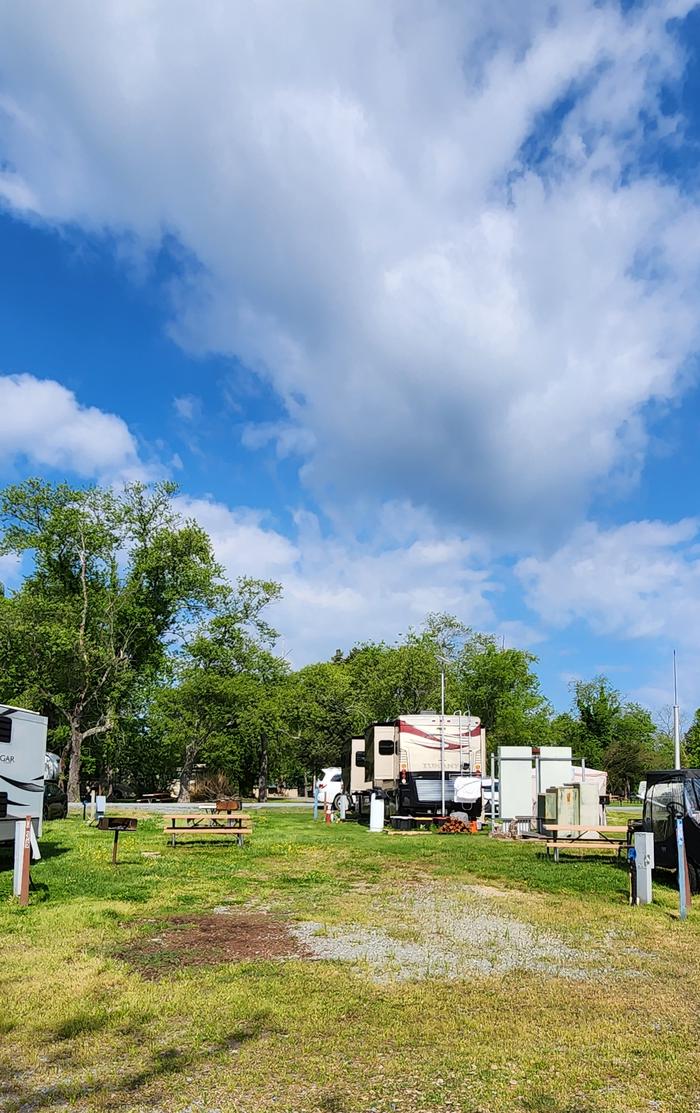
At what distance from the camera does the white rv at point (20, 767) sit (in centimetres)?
1298

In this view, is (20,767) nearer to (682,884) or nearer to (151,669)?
(682,884)

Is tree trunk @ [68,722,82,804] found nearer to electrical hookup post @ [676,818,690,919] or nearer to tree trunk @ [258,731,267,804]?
tree trunk @ [258,731,267,804]

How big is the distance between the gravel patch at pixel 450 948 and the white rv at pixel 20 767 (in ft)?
20.2

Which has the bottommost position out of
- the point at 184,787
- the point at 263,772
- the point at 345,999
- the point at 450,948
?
the point at 184,787

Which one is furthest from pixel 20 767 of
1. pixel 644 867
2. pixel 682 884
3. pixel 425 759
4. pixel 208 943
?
pixel 425 759

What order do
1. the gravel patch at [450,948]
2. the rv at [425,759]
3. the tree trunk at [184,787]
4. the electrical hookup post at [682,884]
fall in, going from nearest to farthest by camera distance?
the gravel patch at [450,948]
the electrical hookup post at [682,884]
the rv at [425,759]
the tree trunk at [184,787]

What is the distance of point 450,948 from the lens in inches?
316

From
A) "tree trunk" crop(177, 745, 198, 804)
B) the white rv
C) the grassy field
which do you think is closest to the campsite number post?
the grassy field

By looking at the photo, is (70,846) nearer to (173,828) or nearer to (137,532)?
(173,828)

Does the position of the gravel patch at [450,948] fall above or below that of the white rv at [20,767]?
below

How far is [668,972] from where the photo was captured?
719 centimetres

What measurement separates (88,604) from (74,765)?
24.8ft

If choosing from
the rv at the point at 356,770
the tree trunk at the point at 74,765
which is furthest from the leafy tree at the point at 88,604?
the rv at the point at 356,770

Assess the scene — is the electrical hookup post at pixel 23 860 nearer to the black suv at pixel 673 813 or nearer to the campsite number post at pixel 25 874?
the campsite number post at pixel 25 874
